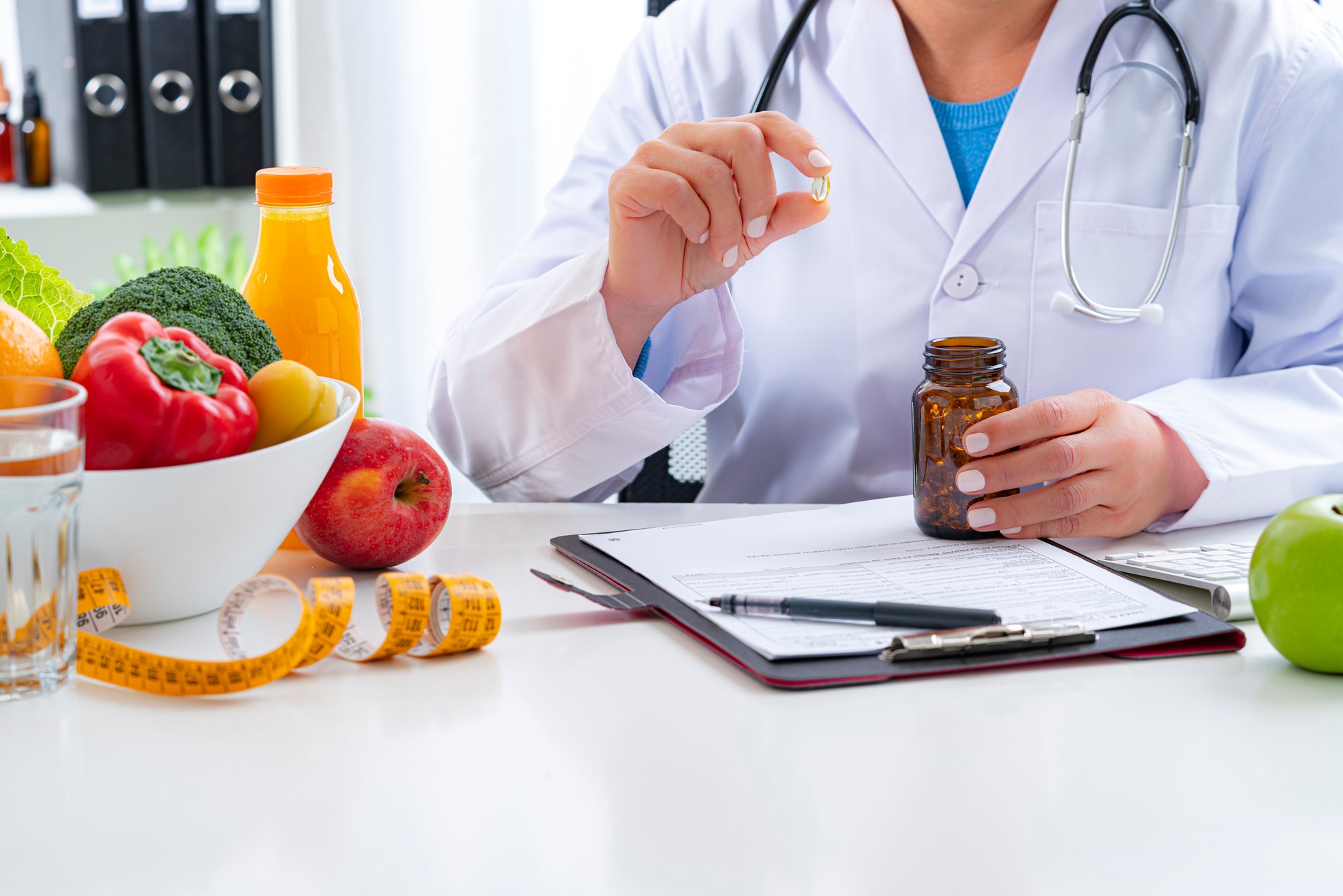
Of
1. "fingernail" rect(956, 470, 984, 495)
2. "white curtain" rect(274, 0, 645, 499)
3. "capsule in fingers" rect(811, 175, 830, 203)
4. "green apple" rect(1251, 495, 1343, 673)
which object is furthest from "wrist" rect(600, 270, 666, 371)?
"white curtain" rect(274, 0, 645, 499)

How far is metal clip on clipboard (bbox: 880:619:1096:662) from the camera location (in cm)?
69

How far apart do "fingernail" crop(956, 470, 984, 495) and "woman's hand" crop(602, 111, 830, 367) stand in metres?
0.22

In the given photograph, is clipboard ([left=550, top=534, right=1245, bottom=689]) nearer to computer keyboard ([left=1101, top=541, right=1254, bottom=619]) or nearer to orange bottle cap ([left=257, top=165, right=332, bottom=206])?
computer keyboard ([left=1101, top=541, right=1254, bottom=619])

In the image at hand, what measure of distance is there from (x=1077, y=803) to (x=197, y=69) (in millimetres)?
2109

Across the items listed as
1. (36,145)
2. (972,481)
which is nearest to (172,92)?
(36,145)

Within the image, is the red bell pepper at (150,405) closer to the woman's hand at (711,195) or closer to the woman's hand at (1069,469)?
the woman's hand at (711,195)

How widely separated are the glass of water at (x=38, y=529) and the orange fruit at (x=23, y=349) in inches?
1.6

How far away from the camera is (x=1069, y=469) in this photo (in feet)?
2.89

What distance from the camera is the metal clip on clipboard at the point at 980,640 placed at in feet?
2.26

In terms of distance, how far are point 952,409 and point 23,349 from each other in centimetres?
59

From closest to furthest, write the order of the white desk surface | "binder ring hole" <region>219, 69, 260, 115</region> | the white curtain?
1. the white desk surface
2. the white curtain
3. "binder ring hole" <region>219, 69, 260, 115</region>

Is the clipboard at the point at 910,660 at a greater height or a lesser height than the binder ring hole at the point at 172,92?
lesser

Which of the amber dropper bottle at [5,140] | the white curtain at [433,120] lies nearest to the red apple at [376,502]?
the white curtain at [433,120]

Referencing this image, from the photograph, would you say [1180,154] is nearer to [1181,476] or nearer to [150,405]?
[1181,476]
